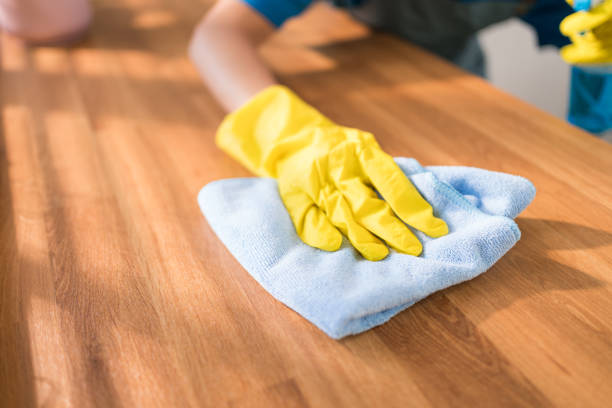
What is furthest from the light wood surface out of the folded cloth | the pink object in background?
the pink object in background

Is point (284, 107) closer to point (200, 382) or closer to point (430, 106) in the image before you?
point (430, 106)

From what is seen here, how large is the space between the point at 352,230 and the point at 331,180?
0.29 feet

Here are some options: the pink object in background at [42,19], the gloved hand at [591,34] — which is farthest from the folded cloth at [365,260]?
the pink object in background at [42,19]

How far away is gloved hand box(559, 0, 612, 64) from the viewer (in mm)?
640

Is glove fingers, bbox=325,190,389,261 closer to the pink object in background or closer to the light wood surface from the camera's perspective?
the light wood surface

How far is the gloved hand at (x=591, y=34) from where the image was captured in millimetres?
640

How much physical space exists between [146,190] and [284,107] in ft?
0.76

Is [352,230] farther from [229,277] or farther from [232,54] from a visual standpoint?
[232,54]

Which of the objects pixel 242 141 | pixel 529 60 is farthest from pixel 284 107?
pixel 529 60

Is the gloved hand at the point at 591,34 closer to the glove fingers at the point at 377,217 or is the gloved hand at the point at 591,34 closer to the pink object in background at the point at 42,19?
the glove fingers at the point at 377,217

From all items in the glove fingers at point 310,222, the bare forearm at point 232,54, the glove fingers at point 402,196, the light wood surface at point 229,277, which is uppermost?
the bare forearm at point 232,54

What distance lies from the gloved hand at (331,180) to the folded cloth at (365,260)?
15 mm

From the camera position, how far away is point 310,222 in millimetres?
579

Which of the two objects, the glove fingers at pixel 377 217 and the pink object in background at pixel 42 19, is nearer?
the glove fingers at pixel 377 217
